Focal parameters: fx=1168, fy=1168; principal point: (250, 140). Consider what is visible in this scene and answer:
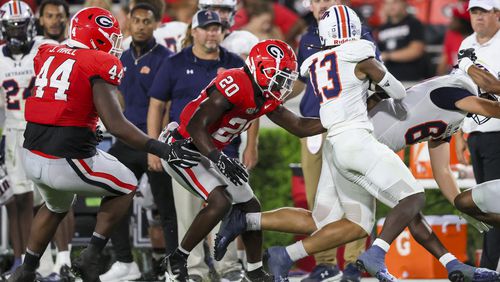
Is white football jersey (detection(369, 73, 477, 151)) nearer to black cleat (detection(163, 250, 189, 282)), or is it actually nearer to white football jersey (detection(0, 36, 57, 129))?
black cleat (detection(163, 250, 189, 282))

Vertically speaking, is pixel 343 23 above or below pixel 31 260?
above

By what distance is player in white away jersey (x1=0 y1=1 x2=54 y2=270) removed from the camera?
27.7 feet

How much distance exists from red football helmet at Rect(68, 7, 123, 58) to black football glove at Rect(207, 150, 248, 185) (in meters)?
0.94

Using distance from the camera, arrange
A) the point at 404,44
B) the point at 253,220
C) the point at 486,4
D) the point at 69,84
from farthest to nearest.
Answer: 1. the point at 404,44
2. the point at 486,4
3. the point at 253,220
4. the point at 69,84

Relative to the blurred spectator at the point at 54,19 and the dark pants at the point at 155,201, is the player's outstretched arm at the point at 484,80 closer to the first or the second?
the dark pants at the point at 155,201

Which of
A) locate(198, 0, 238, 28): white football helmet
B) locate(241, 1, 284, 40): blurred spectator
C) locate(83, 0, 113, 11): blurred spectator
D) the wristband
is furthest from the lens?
locate(241, 1, 284, 40): blurred spectator

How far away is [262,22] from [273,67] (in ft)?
13.6

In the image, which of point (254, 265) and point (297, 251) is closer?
point (297, 251)

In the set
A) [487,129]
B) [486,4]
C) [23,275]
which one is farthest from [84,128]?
[486,4]

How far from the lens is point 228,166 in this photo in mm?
6996

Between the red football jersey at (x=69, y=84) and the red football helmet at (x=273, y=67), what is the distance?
2.85ft

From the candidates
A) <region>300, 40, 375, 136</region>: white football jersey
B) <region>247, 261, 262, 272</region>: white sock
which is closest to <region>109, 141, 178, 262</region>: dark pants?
<region>247, 261, 262, 272</region>: white sock

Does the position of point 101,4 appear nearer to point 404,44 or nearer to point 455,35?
point 404,44

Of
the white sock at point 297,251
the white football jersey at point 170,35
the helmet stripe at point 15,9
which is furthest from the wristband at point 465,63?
the helmet stripe at point 15,9
